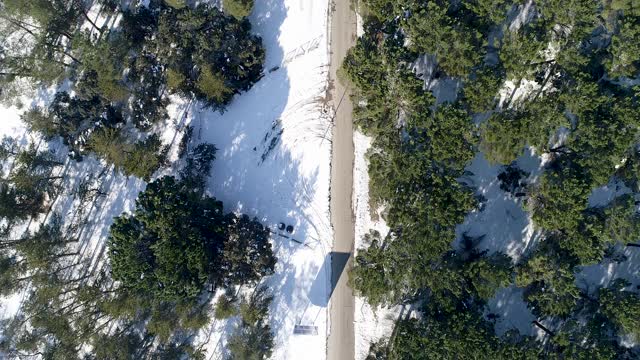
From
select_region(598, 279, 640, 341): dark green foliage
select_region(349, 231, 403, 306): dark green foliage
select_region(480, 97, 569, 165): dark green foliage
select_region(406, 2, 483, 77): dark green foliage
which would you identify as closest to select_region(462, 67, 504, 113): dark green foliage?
select_region(406, 2, 483, 77): dark green foliage

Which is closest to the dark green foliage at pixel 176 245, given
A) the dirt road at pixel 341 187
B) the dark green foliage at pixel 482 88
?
the dirt road at pixel 341 187

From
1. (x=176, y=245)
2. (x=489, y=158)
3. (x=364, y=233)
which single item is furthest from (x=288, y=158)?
(x=489, y=158)

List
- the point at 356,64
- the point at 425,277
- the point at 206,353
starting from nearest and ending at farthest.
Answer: the point at 425,277
the point at 356,64
the point at 206,353

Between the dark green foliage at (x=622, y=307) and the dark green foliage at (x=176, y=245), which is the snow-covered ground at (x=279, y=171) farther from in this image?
the dark green foliage at (x=622, y=307)

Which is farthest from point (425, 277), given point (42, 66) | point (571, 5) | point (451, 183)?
point (42, 66)

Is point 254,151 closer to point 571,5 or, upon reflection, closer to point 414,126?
point 414,126
